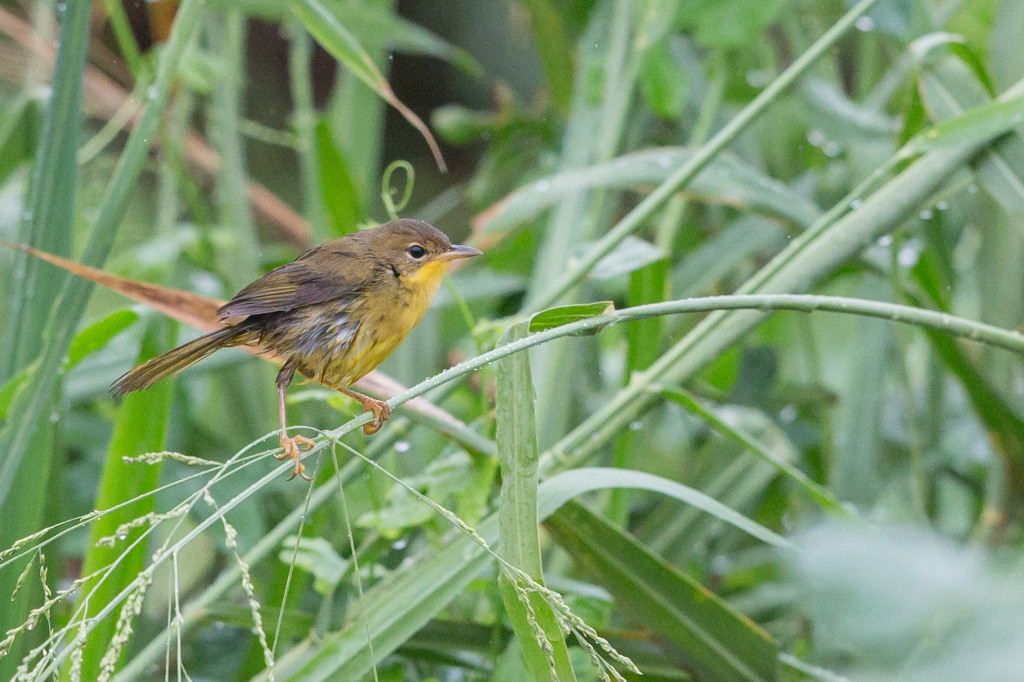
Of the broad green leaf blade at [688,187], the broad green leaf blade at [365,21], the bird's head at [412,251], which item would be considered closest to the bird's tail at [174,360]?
the bird's head at [412,251]

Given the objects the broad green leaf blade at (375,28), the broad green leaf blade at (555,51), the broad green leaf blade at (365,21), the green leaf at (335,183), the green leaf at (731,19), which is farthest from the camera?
the broad green leaf blade at (555,51)

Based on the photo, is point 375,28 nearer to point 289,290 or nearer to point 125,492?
point 289,290

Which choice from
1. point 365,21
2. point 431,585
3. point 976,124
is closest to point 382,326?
point 431,585

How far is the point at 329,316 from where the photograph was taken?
125 centimetres

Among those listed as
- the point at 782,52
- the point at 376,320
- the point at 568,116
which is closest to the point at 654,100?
the point at 568,116

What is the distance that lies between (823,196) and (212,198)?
2.15 metres

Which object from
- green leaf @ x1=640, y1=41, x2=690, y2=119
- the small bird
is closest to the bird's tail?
the small bird

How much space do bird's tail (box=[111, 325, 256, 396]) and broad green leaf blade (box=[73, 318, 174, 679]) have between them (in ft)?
0.40

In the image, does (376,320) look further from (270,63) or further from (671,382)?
(270,63)

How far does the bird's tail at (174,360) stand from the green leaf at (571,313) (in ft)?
1.33

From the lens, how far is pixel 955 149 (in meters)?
1.47

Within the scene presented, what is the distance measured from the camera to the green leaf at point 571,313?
3.25 feet

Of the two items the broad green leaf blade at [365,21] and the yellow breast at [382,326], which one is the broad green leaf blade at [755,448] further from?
the broad green leaf blade at [365,21]

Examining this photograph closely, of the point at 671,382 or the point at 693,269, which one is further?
the point at 693,269
